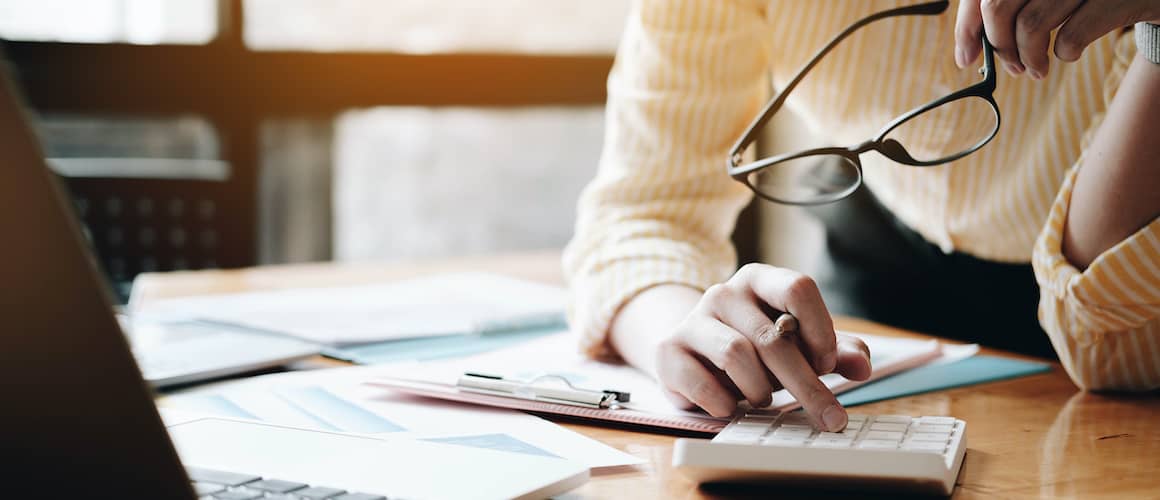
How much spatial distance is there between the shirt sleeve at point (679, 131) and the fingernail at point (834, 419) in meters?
0.42

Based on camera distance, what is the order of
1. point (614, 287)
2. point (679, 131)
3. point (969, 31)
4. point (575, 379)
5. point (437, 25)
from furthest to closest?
point (437, 25), point (679, 131), point (614, 287), point (575, 379), point (969, 31)

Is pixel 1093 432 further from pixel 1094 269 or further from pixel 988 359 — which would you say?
pixel 988 359

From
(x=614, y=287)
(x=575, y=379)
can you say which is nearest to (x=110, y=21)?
(x=614, y=287)

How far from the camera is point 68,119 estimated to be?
89.9 inches

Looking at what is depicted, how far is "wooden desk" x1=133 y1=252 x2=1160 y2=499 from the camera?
61cm

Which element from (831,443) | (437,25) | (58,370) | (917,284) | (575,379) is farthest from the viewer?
(437,25)

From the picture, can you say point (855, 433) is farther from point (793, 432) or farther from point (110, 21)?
point (110, 21)

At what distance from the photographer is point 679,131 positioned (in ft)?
3.77

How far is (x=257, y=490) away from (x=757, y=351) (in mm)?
329

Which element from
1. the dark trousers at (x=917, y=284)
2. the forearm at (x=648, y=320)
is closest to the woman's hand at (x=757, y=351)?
the forearm at (x=648, y=320)

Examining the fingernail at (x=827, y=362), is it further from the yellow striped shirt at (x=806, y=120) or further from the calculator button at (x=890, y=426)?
the yellow striped shirt at (x=806, y=120)

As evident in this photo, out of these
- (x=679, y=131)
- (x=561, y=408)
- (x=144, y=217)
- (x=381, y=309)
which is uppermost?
(x=679, y=131)

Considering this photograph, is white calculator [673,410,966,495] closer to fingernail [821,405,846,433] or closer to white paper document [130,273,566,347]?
fingernail [821,405,846,433]

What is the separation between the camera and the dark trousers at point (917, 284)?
123 centimetres
